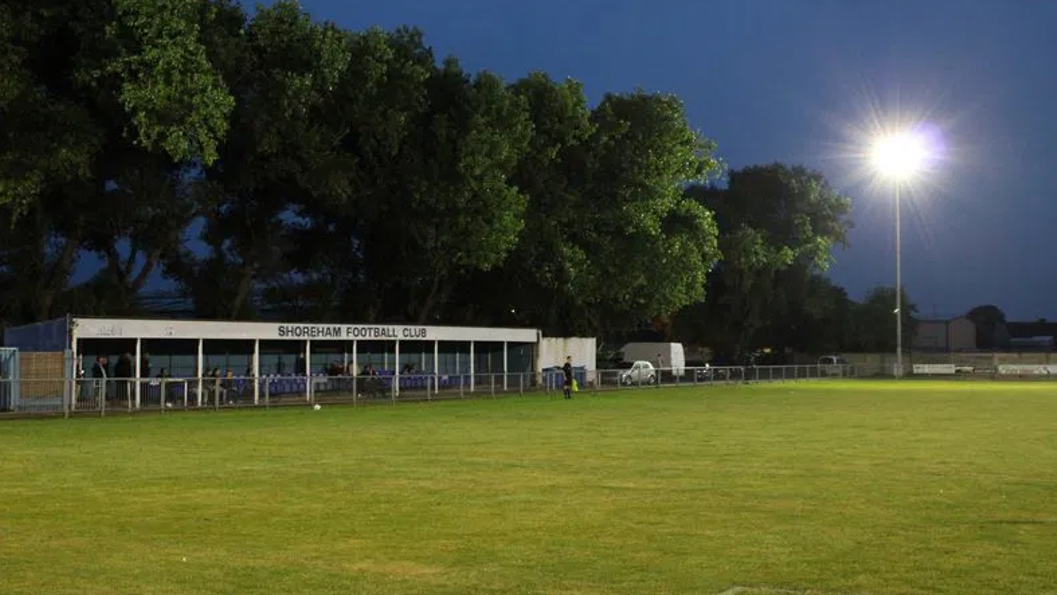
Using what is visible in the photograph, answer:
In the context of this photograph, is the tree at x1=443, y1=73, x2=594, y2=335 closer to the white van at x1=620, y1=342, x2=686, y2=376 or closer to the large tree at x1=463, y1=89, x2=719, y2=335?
the large tree at x1=463, y1=89, x2=719, y2=335

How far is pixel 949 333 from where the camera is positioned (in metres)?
162

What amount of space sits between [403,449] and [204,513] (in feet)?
27.6

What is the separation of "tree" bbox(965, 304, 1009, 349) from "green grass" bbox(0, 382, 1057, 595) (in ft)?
517

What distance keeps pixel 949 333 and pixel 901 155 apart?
96.9m

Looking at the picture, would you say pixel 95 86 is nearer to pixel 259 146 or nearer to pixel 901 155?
pixel 259 146

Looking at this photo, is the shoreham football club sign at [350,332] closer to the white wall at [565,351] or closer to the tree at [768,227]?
the white wall at [565,351]

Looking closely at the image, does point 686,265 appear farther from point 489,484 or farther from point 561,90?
point 489,484

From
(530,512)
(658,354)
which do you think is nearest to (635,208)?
(658,354)

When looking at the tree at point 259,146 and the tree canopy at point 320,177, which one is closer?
the tree canopy at point 320,177

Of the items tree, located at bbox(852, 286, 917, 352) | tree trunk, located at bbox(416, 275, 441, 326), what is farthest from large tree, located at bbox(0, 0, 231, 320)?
tree, located at bbox(852, 286, 917, 352)

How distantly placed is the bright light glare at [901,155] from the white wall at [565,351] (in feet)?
79.9

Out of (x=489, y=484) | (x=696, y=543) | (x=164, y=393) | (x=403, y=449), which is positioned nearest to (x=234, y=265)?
(x=164, y=393)

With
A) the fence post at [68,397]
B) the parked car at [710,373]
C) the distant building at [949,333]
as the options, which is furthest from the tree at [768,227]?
the distant building at [949,333]

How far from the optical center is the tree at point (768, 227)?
277 ft
